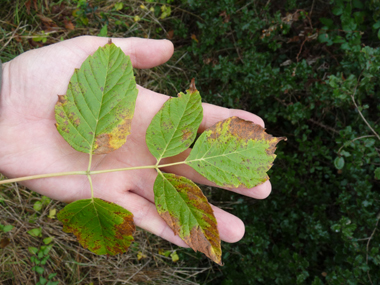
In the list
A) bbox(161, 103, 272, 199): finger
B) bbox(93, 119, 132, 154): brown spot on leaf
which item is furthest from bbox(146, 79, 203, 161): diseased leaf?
bbox(161, 103, 272, 199): finger

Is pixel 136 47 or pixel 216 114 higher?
pixel 136 47

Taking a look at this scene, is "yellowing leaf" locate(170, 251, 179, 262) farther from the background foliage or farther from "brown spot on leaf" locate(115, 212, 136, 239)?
"brown spot on leaf" locate(115, 212, 136, 239)

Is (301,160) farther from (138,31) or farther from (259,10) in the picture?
(138,31)

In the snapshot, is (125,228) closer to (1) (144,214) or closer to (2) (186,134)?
(1) (144,214)

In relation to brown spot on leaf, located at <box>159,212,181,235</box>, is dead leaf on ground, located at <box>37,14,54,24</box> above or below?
above

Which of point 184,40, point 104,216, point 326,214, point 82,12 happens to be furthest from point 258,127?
point 82,12

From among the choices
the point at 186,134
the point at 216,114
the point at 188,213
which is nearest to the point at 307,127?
the point at 216,114
